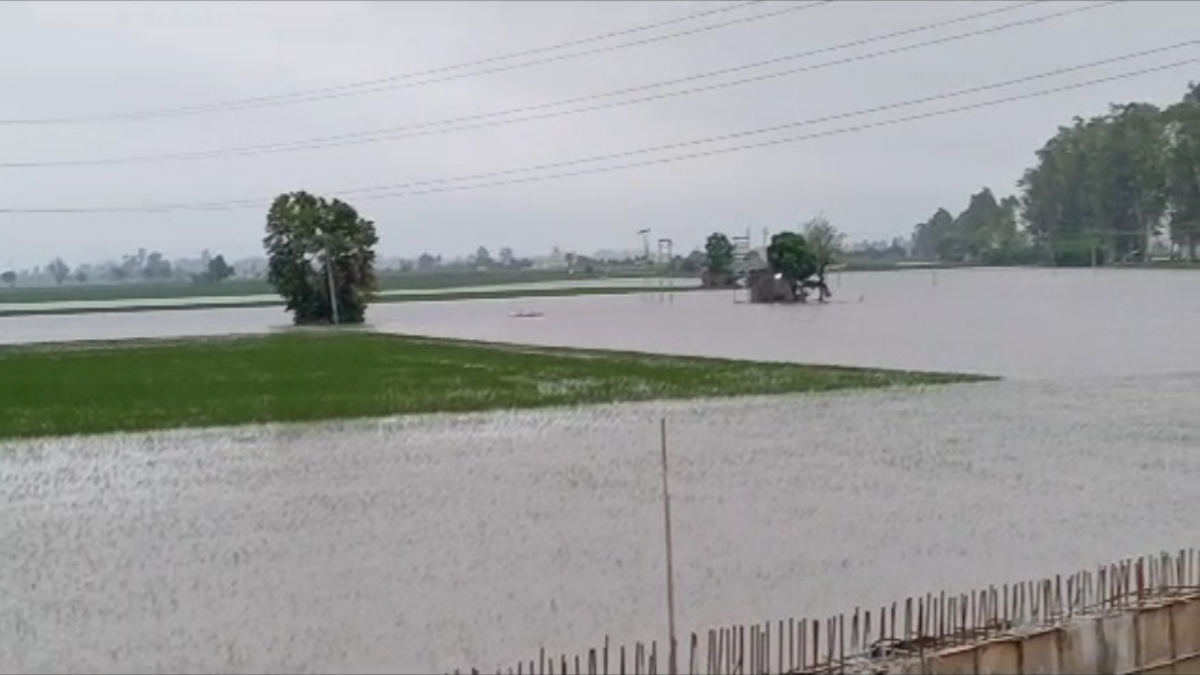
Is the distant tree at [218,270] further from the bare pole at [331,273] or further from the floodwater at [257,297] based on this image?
the bare pole at [331,273]

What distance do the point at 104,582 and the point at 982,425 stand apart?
10.2 meters

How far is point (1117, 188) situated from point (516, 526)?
27.7 meters

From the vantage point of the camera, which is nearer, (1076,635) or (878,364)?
(1076,635)

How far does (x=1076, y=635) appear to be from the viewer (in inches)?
250

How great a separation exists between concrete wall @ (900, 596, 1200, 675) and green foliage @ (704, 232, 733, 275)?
74.5 metres

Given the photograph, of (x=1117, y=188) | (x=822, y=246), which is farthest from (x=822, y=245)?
(x=1117, y=188)

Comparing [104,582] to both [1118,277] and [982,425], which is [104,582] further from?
[1118,277]

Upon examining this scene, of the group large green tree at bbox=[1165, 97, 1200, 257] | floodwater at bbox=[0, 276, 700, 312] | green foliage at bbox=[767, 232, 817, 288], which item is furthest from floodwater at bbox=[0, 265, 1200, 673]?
floodwater at bbox=[0, 276, 700, 312]

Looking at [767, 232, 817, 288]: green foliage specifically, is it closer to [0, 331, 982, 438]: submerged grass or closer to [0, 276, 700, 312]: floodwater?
[0, 276, 700, 312]: floodwater

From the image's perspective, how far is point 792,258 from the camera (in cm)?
5934

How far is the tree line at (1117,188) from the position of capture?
31.5 m

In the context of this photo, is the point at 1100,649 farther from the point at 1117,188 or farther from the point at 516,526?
the point at 1117,188

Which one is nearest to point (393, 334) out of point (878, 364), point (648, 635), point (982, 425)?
point (878, 364)

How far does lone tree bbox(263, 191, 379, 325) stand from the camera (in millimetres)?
45594
